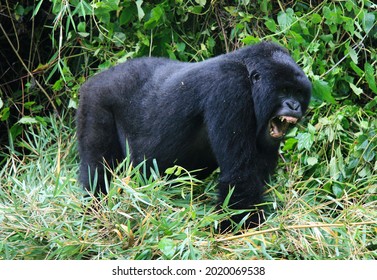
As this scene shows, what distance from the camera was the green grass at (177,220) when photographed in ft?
14.1

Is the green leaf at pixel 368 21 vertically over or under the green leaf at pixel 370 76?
over

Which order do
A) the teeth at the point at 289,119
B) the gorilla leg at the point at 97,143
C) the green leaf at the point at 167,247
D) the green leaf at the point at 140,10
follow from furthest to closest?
the green leaf at the point at 140,10 < the gorilla leg at the point at 97,143 < the teeth at the point at 289,119 < the green leaf at the point at 167,247

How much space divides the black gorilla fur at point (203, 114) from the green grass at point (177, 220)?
184 mm

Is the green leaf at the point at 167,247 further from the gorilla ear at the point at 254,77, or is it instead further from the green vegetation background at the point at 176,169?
the gorilla ear at the point at 254,77

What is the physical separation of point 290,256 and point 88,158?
1.61m

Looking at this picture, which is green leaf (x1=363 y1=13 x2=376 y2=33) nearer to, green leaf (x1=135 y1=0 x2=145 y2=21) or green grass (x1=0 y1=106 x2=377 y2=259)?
green grass (x1=0 y1=106 x2=377 y2=259)

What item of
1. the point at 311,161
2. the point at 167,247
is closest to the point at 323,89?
the point at 311,161

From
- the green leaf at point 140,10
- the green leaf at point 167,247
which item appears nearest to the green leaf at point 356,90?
the green leaf at point 140,10

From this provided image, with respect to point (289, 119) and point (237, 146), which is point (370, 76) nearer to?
point (289, 119)

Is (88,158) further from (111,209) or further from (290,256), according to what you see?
(290,256)

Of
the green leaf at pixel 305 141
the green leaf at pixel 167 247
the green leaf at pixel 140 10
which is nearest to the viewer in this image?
the green leaf at pixel 167 247

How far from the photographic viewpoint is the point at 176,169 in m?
5.05

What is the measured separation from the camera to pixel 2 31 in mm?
6512

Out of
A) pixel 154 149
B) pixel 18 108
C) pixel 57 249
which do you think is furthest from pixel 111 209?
pixel 18 108
